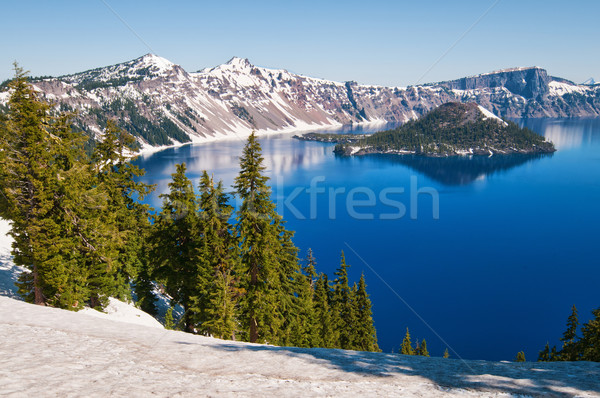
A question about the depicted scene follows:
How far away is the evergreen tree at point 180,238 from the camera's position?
26203mm

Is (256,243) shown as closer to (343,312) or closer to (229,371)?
(229,371)

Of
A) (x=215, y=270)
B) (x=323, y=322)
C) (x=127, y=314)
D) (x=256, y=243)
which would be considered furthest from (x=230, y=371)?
(x=323, y=322)

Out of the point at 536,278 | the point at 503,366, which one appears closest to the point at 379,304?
the point at 536,278

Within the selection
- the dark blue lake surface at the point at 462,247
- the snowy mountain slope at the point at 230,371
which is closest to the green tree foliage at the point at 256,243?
the snowy mountain slope at the point at 230,371

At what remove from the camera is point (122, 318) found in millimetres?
25141

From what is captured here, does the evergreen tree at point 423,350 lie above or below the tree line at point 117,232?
below

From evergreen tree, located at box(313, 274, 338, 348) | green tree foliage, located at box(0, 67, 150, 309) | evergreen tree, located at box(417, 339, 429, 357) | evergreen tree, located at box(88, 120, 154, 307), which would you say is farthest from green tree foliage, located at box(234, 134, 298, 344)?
evergreen tree, located at box(417, 339, 429, 357)

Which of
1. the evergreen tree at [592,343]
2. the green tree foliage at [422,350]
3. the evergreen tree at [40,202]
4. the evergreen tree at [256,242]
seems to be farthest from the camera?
the green tree foliage at [422,350]

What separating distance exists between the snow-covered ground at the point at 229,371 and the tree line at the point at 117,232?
24.5 feet

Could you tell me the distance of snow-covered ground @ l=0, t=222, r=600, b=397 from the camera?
29.6 feet

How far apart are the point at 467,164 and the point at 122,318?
682ft

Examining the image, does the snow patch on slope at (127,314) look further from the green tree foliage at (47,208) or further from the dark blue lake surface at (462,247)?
the dark blue lake surface at (462,247)

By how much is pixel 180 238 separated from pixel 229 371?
59.0ft

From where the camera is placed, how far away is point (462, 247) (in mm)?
80500
